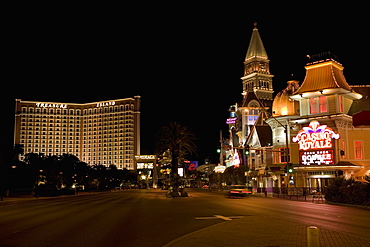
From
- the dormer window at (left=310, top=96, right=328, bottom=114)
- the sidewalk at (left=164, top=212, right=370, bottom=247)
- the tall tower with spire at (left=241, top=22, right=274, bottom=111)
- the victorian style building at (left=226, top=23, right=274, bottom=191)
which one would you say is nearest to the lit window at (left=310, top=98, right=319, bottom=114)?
the dormer window at (left=310, top=96, right=328, bottom=114)

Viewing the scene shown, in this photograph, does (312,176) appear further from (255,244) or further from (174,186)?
(255,244)

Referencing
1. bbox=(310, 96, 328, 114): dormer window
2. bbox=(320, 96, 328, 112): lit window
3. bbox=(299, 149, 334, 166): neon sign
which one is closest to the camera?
bbox=(299, 149, 334, 166): neon sign

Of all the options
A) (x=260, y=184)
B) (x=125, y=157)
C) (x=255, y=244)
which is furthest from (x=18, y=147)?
(x=125, y=157)

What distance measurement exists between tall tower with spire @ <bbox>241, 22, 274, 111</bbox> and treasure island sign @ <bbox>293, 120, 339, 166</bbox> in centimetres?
7749

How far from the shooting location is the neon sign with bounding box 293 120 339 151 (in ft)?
153

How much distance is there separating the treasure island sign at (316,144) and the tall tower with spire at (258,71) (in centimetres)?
Result: 7749

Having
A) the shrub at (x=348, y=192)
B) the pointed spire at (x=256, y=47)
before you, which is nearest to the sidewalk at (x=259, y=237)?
the shrub at (x=348, y=192)

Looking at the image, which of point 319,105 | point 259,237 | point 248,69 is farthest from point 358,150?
point 248,69

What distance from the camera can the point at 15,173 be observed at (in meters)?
67.5

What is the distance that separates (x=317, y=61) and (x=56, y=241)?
45935 mm

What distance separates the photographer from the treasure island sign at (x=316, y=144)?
153 feet

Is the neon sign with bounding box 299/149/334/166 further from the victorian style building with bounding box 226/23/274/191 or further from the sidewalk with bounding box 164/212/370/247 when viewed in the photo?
the sidewalk with bounding box 164/212/370/247

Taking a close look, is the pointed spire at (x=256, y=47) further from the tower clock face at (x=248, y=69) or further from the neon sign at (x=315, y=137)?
the neon sign at (x=315, y=137)

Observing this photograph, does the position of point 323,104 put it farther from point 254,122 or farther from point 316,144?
point 254,122
